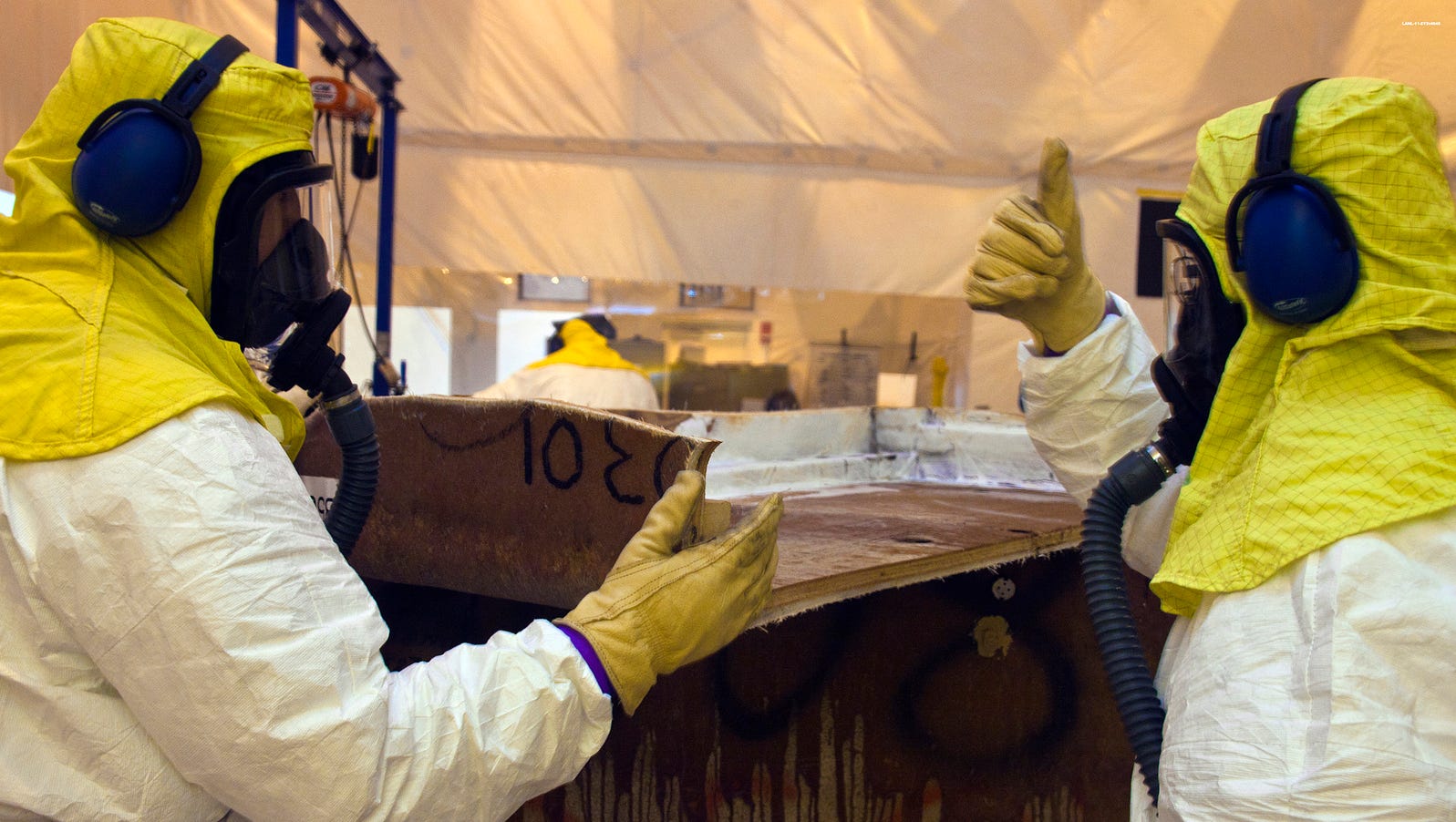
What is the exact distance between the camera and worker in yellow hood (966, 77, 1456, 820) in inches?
33.9

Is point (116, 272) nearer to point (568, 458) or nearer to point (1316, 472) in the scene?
point (568, 458)

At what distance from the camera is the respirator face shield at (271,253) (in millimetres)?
1078

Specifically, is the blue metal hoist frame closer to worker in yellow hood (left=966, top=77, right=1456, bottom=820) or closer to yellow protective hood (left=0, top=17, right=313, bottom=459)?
yellow protective hood (left=0, top=17, right=313, bottom=459)

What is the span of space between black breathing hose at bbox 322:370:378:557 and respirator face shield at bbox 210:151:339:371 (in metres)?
0.13

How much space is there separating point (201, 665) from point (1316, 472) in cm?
105

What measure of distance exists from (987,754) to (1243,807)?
3.13ft

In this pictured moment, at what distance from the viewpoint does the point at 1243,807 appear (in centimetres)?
89

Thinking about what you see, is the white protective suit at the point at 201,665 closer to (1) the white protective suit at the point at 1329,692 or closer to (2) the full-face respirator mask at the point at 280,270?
(2) the full-face respirator mask at the point at 280,270

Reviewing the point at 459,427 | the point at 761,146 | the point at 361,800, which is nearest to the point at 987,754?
the point at 459,427

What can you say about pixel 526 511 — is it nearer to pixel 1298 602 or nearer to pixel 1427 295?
pixel 1298 602

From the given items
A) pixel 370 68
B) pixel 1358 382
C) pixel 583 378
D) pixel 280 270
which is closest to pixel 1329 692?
pixel 1358 382

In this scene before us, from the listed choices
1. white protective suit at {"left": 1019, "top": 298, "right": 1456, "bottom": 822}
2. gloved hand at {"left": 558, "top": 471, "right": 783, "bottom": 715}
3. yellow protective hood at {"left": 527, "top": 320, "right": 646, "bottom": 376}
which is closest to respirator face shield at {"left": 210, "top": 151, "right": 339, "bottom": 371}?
gloved hand at {"left": 558, "top": 471, "right": 783, "bottom": 715}

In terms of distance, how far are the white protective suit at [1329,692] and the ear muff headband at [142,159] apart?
1.14 meters

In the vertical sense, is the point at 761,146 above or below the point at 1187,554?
above
